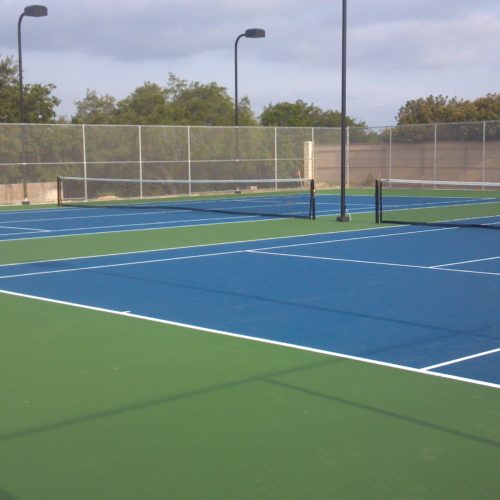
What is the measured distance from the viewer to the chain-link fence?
93.2 feet

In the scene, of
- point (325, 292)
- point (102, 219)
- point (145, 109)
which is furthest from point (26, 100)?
point (325, 292)

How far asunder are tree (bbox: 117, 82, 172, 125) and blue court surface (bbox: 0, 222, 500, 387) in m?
33.8

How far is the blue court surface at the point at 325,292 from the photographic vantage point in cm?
736

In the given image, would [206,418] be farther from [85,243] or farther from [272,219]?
[272,219]

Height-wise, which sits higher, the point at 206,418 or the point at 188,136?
the point at 188,136

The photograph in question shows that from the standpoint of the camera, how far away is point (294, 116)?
62875 mm

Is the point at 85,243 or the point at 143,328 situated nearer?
the point at 143,328

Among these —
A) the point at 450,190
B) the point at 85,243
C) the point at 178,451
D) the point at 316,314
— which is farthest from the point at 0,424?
the point at 450,190

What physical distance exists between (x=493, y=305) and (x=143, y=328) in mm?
3639

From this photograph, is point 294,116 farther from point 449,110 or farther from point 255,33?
point 255,33

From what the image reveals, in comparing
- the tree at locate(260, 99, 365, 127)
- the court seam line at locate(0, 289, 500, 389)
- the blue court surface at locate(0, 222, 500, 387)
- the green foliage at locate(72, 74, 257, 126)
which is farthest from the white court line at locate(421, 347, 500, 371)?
the tree at locate(260, 99, 365, 127)

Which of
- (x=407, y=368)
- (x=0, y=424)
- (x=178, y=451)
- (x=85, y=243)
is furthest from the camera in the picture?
(x=85, y=243)

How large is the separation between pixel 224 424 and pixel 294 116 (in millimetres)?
58653

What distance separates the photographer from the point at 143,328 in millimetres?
8109
